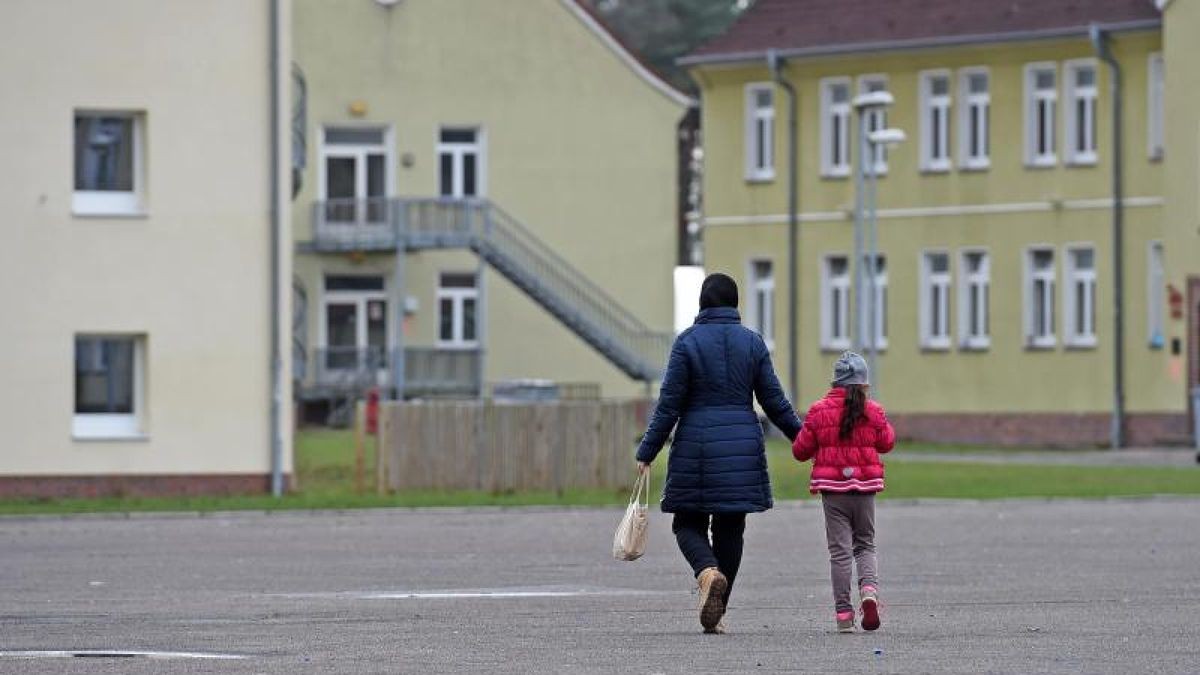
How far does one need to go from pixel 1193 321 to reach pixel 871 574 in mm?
40751

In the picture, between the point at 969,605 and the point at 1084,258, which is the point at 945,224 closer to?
the point at 1084,258

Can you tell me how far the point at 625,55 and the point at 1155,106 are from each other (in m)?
16.4

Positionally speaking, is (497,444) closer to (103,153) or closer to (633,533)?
(103,153)

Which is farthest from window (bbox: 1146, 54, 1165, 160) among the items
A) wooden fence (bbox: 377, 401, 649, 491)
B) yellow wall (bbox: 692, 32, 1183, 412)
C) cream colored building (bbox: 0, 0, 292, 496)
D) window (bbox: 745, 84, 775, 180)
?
cream colored building (bbox: 0, 0, 292, 496)

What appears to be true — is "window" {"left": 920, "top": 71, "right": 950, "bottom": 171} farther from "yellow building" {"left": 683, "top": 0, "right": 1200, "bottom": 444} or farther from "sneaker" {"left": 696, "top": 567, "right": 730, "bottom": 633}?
"sneaker" {"left": 696, "top": 567, "right": 730, "bottom": 633}

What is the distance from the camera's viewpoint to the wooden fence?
3919cm

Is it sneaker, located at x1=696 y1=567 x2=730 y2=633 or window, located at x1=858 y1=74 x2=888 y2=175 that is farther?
window, located at x1=858 y1=74 x2=888 y2=175

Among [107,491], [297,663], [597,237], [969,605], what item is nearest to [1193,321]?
[597,237]

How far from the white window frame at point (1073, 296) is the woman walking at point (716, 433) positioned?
4399cm

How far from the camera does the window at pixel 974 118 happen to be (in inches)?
2435

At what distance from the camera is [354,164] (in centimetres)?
6988

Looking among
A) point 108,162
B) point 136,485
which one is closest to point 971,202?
point 108,162

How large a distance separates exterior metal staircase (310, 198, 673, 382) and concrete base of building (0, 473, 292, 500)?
28331 millimetres

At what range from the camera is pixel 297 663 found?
15.2 m
